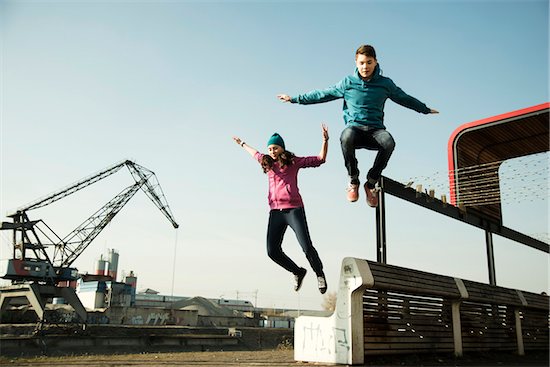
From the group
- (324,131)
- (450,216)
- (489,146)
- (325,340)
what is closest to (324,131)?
(324,131)

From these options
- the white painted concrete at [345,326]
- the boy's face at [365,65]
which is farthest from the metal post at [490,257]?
the boy's face at [365,65]

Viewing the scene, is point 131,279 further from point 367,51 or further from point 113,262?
point 367,51

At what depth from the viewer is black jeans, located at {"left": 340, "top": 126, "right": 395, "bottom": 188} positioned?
6188 mm

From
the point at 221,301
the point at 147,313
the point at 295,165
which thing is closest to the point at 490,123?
the point at 295,165

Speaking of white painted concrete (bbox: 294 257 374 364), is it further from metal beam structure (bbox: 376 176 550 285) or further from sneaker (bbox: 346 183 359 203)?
metal beam structure (bbox: 376 176 550 285)

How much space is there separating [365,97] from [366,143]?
0.65m

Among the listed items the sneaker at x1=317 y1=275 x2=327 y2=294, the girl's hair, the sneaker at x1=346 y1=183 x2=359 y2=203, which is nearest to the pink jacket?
the girl's hair

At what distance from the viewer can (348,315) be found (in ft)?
23.1

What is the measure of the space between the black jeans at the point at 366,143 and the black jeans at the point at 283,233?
108cm

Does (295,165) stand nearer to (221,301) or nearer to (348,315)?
(348,315)

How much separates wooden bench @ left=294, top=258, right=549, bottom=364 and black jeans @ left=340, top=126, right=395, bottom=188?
1725mm

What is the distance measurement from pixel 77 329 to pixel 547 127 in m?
39.0

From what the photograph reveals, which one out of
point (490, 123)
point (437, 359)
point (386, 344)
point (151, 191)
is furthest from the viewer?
point (151, 191)

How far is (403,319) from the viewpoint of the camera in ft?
26.9
